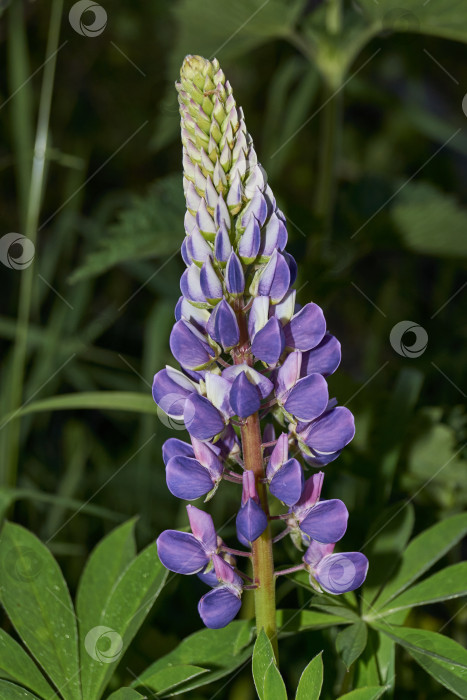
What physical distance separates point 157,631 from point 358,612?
0.64 meters

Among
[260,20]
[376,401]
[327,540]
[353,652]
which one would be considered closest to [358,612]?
[353,652]

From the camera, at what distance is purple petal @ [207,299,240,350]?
3.46ft

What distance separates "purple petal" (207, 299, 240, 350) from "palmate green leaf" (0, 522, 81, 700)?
0.55 m

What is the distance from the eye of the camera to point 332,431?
3.52 feet

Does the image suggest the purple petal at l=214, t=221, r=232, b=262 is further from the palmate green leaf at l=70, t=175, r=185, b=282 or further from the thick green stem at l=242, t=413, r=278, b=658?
the palmate green leaf at l=70, t=175, r=185, b=282

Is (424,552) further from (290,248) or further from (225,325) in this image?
(290,248)

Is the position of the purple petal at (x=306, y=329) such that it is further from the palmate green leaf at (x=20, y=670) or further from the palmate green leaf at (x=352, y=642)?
the palmate green leaf at (x=20, y=670)

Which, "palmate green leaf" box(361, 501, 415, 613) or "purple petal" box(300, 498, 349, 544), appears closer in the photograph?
"purple petal" box(300, 498, 349, 544)

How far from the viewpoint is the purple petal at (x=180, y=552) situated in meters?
1.06

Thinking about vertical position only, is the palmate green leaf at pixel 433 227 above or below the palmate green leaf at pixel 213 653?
above

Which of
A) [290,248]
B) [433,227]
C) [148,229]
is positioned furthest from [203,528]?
[433,227]

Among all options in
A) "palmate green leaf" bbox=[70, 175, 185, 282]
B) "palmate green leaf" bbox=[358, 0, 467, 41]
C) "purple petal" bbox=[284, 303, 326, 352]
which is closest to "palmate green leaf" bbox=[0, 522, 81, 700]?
"purple petal" bbox=[284, 303, 326, 352]

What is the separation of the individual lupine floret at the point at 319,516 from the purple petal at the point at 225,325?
0.24m

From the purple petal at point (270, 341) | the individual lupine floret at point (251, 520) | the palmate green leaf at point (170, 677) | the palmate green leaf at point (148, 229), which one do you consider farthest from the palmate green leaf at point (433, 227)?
the palmate green leaf at point (170, 677)
